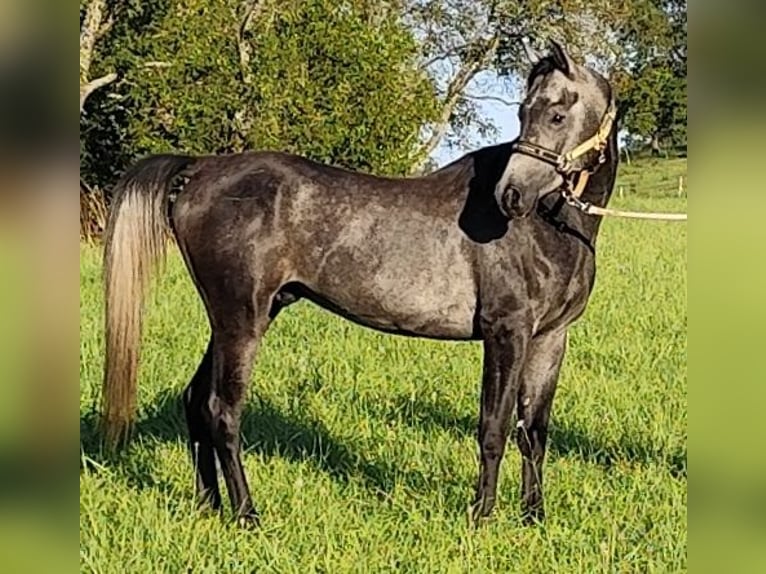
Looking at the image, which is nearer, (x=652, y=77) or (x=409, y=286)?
(x=409, y=286)

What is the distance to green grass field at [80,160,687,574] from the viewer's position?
2693 mm

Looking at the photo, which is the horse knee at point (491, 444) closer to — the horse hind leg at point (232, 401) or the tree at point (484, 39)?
the horse hind leg at point (232, 401)

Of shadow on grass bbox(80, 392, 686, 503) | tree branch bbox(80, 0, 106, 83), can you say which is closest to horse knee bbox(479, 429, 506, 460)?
shadow on grass bbox(80, 392, 686, 503)

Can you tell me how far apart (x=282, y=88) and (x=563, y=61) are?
1.54 m

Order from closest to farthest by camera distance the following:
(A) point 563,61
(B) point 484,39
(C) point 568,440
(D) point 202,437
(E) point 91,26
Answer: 1. (A) point 563,61
2. (D) point 202,437
3. (B) point 484,39
4. (C) point 568,440
5. (E) point 91,26

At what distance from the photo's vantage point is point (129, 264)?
279 cm

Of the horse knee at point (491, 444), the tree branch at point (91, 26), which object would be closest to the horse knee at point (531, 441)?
the horse knee at point (491, 444)

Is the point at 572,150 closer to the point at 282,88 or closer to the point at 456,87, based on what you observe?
the point at 456,87

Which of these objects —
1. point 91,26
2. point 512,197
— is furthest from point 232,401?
point 91,26

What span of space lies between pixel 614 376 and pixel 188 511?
2.04 meters

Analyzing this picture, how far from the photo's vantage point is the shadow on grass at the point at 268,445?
3.29 meters

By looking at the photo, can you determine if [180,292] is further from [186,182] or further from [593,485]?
[593,485]

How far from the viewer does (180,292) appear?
5.02 meters
